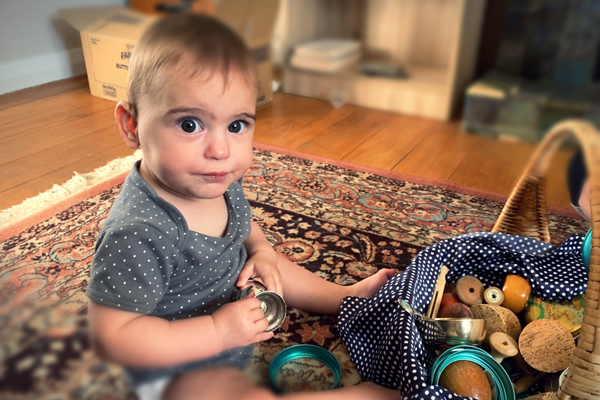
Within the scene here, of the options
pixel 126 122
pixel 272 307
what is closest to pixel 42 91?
pixel 126 122

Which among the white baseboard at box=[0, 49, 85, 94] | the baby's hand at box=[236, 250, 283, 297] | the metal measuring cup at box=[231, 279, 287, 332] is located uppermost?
the white baseboard at box=[0, 49, 85, 94]

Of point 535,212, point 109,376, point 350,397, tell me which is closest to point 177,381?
point 109,376

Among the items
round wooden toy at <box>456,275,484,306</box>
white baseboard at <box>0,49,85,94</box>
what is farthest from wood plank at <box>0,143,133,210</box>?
white baseboard at <box>0,49,85,94</box>

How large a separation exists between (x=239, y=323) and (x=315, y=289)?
0.33 m

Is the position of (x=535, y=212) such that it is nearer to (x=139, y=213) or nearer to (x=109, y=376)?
(x=139, y=213)

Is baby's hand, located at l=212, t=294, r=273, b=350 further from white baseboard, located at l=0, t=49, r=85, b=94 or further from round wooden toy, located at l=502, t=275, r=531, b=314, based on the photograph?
round wooden toy, located at l=502, t=275, r=531, b=314

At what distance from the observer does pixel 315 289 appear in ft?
2.49

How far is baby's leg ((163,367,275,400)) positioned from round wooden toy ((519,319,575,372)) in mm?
498

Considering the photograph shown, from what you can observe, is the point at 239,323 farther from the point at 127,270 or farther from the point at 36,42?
the point at 36,42

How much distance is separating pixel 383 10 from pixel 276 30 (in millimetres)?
26

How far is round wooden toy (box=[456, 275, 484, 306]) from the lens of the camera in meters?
0.67

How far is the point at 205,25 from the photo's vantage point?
11cm

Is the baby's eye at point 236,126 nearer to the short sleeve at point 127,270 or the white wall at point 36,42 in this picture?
the white wall at point 36,42

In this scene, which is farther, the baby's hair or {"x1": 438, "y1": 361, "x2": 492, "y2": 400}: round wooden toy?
{"x1": 438, "y1": 361, "x2": 492, "y2": 400}: round wooden toy
